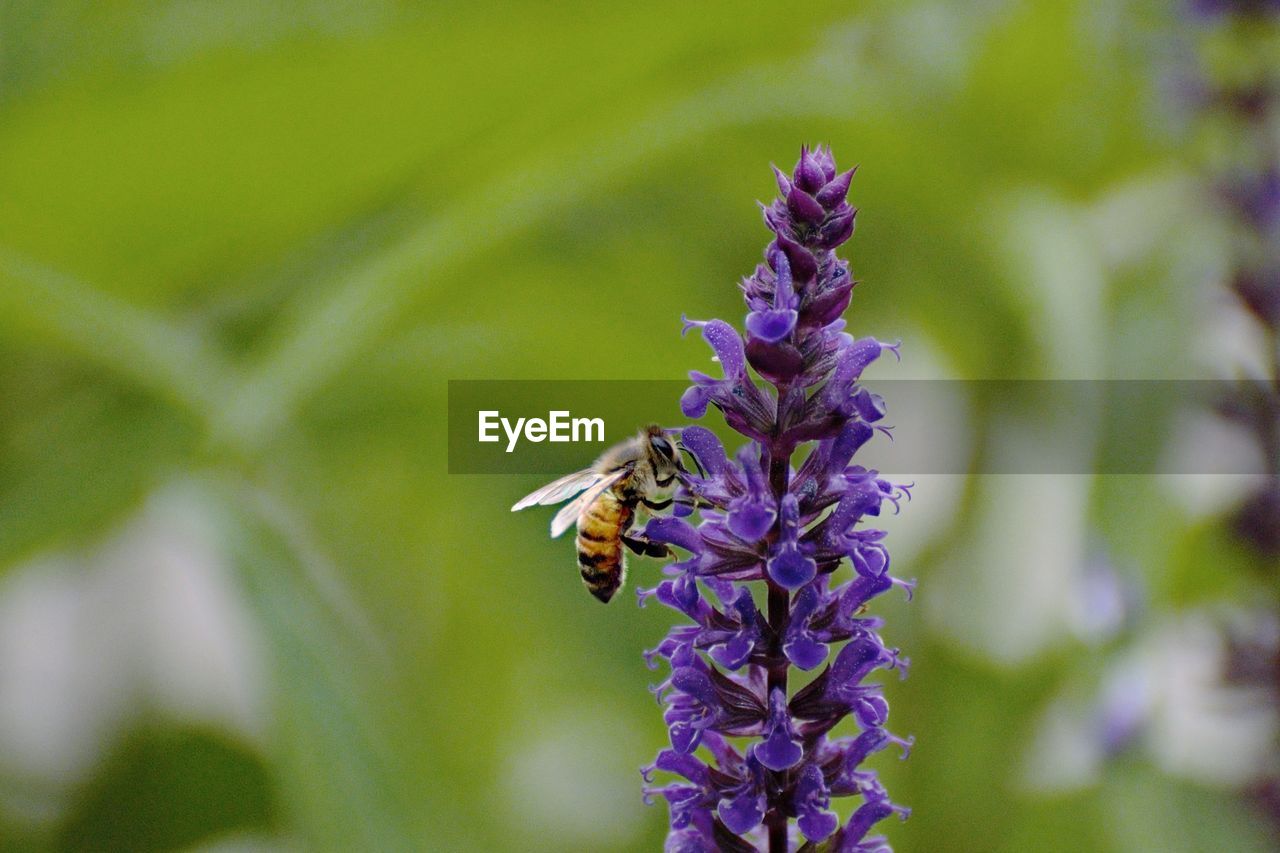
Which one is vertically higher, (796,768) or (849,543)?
(849,543)

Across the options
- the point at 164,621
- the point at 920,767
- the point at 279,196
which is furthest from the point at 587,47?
the point at 164,621

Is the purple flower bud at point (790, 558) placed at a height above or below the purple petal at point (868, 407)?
below

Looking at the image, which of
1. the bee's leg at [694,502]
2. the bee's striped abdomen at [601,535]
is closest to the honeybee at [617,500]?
the bee's striped abdomen at [601,535]

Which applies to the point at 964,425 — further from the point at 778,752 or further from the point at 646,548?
the point at 778,752

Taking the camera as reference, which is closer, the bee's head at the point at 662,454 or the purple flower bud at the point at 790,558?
the purple flower bud at the point at 790,558

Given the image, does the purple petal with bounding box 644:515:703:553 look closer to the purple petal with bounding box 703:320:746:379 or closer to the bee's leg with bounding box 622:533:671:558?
the purple petal with bounding box 703:320:746:379

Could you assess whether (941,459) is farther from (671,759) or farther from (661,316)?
(671,759)

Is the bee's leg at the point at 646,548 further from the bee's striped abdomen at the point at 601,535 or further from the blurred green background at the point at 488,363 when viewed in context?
the blurred green background at the point at 488,363

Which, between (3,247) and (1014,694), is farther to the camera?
(1014,694)
